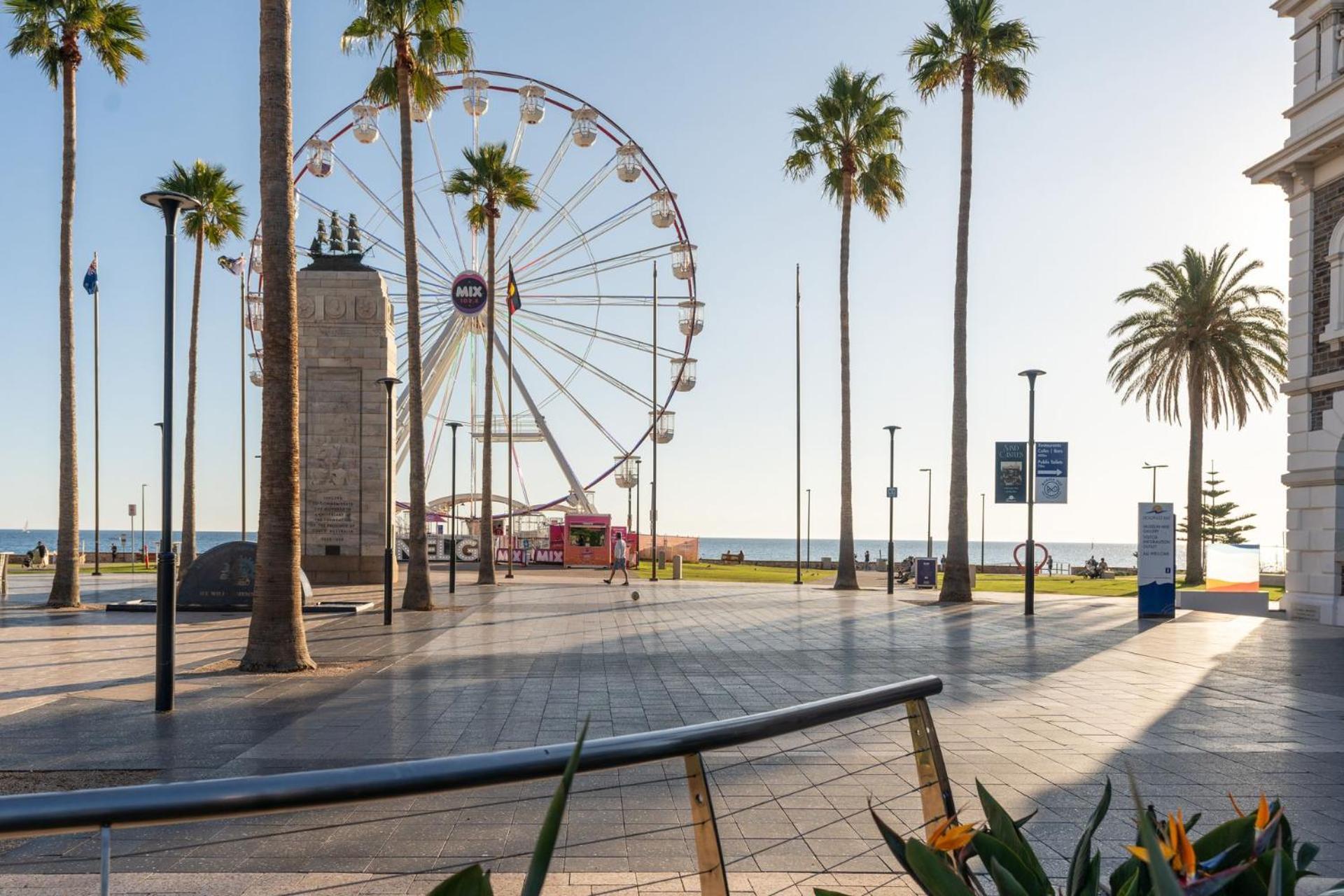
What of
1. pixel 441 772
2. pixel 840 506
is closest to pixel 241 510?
pixel 840 506

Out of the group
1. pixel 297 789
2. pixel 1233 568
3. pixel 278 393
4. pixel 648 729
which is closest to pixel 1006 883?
pixel 297 789

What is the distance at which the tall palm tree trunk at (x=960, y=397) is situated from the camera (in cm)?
2762

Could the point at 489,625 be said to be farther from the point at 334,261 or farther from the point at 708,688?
the point at 334,261

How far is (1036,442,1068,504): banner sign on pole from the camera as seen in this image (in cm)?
2597

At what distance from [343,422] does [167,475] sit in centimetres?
2021

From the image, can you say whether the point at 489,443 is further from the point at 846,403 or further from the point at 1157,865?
the point at 1157,865

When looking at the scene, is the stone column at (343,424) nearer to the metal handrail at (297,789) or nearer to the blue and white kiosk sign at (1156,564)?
the blue and white kiosk sign at (1156,564)

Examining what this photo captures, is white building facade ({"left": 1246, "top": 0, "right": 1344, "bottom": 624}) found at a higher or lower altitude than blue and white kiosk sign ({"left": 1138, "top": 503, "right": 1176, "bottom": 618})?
higher

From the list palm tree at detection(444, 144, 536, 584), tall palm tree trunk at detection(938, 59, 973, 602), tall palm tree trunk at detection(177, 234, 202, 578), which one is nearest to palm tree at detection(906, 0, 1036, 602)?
tall palm tree trunk at detection(938, 59, 973, 602)

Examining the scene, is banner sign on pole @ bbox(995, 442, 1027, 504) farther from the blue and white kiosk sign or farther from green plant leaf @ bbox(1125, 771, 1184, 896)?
green plant leaf @ bbox(1125, 771, 1184, 896)

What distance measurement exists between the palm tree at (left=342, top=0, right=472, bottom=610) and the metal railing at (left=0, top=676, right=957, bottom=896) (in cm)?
2001

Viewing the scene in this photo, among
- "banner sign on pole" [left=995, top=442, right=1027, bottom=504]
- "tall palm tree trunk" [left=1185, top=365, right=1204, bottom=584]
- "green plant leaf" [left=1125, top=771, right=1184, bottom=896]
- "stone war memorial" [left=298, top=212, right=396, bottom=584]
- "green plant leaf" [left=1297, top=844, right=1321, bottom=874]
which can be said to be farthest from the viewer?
"tall palm tree trunk" [left=1185, top=365, right=1204, bottom=584]

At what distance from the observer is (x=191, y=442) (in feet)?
108

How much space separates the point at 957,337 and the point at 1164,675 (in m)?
15.5
